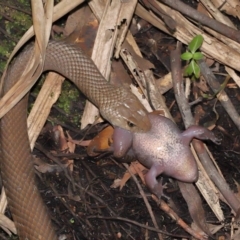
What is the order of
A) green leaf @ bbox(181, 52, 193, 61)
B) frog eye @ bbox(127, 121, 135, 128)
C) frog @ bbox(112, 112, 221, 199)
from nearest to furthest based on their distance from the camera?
frog @ bbox(112, 112, 221, 199)
frog eye @ bbox(127, 121, 135, 128)
green leaf @ bbox(181, 52, 193, 61)

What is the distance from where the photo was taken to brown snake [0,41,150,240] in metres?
5.32

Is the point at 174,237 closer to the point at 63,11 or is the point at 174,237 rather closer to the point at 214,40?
the point at 214,40

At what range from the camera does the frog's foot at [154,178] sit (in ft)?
17.3

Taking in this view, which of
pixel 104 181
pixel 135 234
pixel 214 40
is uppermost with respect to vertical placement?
pixel 214 40

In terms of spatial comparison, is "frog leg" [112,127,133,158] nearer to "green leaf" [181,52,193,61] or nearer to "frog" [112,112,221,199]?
"frog" [112,112,221,199]

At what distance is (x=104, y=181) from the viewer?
5.51 metres

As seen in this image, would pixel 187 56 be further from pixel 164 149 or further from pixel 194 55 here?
pixel 164 149

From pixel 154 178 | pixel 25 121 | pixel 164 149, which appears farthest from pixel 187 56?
pixel 25 121

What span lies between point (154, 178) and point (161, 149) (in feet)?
0.73

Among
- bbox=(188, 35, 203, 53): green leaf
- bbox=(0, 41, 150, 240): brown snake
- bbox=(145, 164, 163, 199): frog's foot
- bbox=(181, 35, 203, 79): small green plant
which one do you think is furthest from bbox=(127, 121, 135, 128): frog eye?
bbox=(188, 35, 203, 53): green leaf

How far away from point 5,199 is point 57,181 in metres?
0.42

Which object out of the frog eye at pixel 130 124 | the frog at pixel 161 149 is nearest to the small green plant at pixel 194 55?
the frog at pixel 161 149

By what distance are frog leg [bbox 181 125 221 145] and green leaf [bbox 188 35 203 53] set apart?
62 cm

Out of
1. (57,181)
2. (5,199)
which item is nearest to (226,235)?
(57,181)
